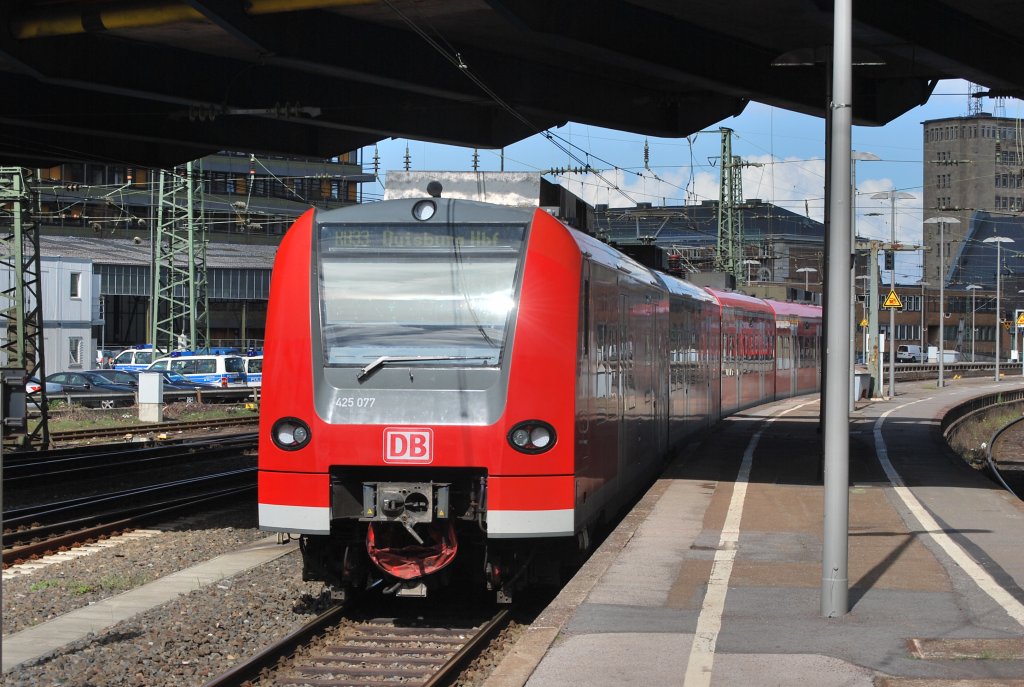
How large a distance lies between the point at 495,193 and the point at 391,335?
1.84 metres

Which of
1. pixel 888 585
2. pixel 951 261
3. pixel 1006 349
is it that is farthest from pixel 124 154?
pixel 1006 349

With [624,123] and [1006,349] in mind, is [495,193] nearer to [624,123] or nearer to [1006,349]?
[624,123]

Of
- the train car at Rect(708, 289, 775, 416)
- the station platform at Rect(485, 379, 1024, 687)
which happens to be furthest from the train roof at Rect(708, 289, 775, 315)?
the station platform at Rect(485, 379, 1024, 687)

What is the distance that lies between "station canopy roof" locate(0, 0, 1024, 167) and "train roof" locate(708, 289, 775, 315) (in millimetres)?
7182

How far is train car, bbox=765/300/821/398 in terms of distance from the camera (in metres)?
37.0

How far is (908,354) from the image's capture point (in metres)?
87.9

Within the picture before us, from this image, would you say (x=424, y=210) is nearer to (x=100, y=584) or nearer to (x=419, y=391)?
(x=419, y=391)

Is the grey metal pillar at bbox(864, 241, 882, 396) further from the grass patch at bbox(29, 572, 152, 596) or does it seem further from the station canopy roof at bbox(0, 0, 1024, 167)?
the grass patch at bbox(29, 572, 152, 596)

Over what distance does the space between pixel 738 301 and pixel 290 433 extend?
2043 cm

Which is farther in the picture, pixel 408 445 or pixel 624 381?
pixel 624 381

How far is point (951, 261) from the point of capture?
93250 millimetres

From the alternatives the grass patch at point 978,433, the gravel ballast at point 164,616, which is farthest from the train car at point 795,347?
the gravel ballast at point 164,616

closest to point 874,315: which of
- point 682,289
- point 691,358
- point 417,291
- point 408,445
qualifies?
point 691,358

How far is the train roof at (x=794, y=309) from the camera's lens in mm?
35734
